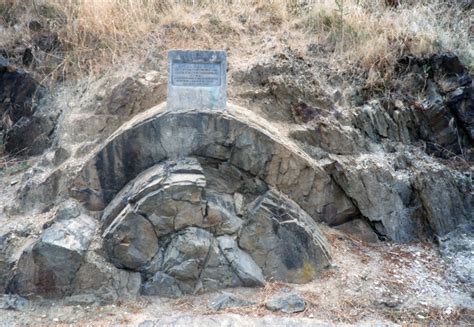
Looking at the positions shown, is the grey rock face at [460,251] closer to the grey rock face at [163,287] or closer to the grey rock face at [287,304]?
the grey rock face at [287,304]

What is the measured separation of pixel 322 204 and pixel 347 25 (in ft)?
9.49

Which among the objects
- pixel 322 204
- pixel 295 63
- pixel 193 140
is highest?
pixel 295 63

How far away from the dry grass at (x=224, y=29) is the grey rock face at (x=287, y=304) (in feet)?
10.6

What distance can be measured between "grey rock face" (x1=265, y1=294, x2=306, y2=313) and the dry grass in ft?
10.6

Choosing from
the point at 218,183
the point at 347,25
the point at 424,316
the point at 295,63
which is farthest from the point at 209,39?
the point at 424,316

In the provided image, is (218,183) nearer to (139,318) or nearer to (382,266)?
(139,318)

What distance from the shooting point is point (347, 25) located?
23.1 ft

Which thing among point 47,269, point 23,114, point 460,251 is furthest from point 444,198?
point 23,114

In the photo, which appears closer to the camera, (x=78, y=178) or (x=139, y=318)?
(x=139, y=318)

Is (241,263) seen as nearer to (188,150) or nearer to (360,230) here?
(188,150)

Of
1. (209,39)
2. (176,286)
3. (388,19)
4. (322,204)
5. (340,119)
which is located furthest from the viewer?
(388,19)

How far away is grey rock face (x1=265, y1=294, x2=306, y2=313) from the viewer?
4.59m

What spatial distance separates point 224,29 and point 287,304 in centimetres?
408

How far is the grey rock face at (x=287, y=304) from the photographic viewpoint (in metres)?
4.59
